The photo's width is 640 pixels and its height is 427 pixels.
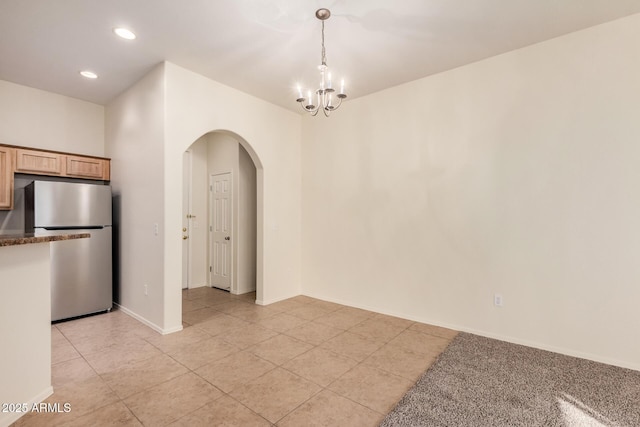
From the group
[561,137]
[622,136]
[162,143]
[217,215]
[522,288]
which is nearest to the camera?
[622,136]

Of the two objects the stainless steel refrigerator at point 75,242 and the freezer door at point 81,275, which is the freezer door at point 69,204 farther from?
the freezer door at point 81,275

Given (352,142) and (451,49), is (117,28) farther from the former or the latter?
(451,49)

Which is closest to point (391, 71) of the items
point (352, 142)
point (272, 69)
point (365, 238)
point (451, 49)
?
point (451, 49)

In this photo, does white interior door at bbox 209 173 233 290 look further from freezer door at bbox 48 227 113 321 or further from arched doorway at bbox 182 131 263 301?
freezer door at bbox 48 227 113 321

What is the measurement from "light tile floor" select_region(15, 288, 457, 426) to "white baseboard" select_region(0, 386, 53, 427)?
42 mm

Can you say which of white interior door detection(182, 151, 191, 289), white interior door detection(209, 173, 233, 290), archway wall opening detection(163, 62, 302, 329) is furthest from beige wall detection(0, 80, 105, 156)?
archway wall opening detection(163, 62, 302, 329)

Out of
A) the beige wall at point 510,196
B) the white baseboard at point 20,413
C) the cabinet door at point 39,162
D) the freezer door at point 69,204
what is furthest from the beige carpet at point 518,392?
the cabinet door at point 39,162

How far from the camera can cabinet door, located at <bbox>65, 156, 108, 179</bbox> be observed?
4109 mm

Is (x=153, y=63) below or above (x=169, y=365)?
above

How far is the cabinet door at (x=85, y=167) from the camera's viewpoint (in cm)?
411

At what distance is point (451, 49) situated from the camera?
311cm

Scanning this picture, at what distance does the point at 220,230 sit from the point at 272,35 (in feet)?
11.7

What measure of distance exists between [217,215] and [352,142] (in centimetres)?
281

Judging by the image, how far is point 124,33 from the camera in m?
2.81
